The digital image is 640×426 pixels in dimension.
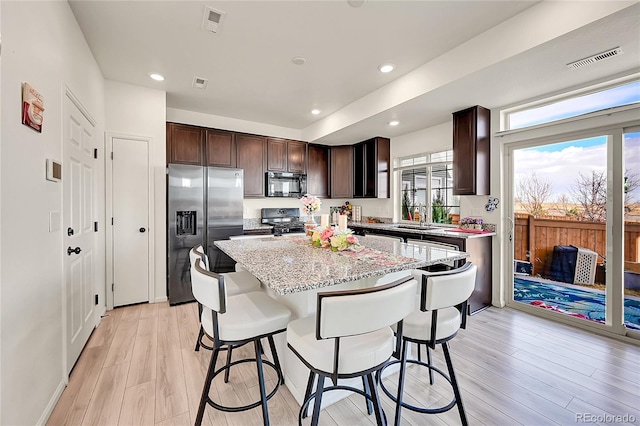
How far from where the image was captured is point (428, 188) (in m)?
4.45

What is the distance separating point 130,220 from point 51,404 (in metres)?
2.17

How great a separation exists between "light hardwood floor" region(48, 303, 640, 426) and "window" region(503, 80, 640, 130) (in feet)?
7.37

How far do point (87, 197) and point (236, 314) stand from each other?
7.20 feet

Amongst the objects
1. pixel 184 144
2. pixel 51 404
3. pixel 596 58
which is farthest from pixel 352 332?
pixel 184 144

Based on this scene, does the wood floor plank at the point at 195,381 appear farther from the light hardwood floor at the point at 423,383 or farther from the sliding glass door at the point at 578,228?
the sliding glass door at the point at 578,228

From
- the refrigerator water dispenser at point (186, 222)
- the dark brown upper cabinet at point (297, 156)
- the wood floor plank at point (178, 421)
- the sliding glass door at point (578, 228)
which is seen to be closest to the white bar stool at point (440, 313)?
the wood floor plank at point (178, 421)

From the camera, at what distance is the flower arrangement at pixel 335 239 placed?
2.07 m

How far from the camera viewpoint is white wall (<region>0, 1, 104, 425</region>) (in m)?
1.26

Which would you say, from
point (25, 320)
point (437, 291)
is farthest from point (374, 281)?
point (25, 320)

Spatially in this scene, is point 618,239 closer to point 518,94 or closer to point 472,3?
point 518,94

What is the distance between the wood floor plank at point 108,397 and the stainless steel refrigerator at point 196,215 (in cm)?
143

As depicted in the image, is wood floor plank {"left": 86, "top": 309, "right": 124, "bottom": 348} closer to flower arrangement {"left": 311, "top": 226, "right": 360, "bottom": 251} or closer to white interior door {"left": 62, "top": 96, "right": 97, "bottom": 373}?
white interior door {"left": 62, "top": 96, "right": 97, "bottom": 373}

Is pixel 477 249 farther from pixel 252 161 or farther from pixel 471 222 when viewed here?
pixel 252 161

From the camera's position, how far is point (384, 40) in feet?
8.13
